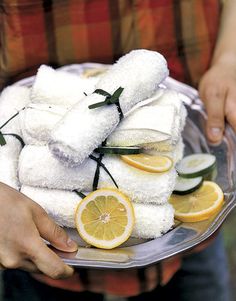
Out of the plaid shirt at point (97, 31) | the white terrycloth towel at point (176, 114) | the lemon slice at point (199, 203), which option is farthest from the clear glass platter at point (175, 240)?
the plaid shirt at point (97, 31)

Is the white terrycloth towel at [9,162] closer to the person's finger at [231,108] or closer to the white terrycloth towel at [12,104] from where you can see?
the white terrycloth towel at [12,104]

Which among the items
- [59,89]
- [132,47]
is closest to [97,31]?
[132,47]

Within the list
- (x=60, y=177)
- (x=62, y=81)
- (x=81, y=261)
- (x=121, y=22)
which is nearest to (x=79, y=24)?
(x=121, y=22)

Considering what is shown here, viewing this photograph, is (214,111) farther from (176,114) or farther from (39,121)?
(39,121)

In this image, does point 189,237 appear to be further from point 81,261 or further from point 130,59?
point 130,59

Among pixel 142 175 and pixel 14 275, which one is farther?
pixel 14 275

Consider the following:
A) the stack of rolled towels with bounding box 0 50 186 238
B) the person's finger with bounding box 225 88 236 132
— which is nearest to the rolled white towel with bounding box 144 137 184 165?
the stack of rolled towels with bounding box 0 50 186 238
